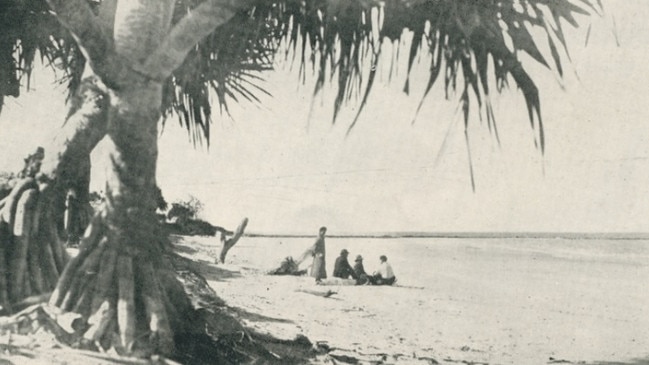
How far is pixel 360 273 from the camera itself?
2820 mm

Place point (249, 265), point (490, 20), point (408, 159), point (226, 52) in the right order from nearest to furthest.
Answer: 1. point (490, 20)
2. point (408, 159)
3. point (249, 265)
4. point (226, 52)

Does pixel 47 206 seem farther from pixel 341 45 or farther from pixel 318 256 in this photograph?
pixel 341 45

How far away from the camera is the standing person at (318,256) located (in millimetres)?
2688

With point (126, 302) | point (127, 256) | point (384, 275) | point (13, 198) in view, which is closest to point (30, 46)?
point (13, 198)

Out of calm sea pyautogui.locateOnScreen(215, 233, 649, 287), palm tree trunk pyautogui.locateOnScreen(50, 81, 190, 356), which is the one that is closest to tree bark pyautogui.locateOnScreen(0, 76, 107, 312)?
palm tree trunk pyautogui.locateOnScreen(50, 81, 190, 356)

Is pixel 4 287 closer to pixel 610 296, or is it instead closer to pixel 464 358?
pixel 464 358

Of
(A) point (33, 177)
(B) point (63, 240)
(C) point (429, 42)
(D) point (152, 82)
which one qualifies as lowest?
(B) point (63, 240)

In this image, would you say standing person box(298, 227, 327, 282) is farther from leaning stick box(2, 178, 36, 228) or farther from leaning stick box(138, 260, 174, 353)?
leaning stick box(2, 178, 36, 228)

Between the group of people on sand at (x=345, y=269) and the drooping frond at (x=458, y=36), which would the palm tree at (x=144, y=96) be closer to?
the drooping frond at (x=458, y=36)

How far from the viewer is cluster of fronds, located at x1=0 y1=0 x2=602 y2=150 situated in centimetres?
248

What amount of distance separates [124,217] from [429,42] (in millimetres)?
1335

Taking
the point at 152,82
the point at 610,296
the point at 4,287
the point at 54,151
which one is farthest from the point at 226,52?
the point at 610,296

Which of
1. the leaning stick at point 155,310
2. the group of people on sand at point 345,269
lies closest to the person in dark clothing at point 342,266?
the group of people on sand at point 345,269

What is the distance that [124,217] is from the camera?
2518 mm
